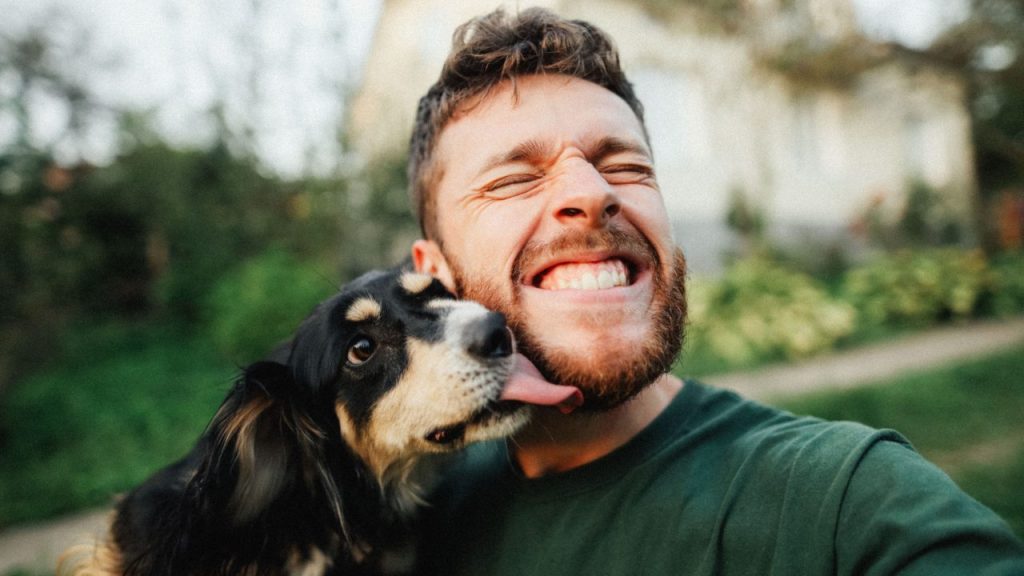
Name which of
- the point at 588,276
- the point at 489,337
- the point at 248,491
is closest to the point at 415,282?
the point at 489,337

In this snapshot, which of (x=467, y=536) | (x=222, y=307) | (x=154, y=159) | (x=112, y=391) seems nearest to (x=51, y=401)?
(x=112, y=391)

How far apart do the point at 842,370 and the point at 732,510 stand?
21.9ft

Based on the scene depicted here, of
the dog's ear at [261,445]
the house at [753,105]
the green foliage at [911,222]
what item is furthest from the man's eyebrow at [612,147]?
the green foliage at [911,222]

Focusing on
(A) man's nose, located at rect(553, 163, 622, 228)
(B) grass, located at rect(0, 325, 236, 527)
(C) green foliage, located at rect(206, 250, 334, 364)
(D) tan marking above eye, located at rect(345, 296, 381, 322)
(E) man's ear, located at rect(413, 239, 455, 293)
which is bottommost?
(B) grass, located at rect(0, 325, 236, 527)

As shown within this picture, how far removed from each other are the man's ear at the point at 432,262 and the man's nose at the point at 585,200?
640 millimetres

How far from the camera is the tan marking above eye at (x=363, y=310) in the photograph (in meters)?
2.17

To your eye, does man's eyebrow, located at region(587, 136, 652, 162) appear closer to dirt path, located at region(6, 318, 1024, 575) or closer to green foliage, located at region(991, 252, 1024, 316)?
dirt path, located at region(6, 318, 1024, 575)

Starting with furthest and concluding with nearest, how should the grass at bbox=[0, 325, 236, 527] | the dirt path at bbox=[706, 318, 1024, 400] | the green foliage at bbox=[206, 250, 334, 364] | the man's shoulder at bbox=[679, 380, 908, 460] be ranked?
the green foliage at bbox=[206, 250, 334, 364], the dirt path at bbox=[706, 318, 1024, 400], the grass at bbox=[0, 325, 236, 527], the man's shoulder at bbox=[679, 380, 908, 460]

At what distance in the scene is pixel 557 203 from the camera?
178 cm

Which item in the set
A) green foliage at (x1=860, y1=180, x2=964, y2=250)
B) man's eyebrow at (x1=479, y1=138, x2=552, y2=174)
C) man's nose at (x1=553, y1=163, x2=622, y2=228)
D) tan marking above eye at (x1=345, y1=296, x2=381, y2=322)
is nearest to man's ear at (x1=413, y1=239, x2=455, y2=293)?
tan marking above eye at (x1=345, y1=296, x2=381, y2=322)

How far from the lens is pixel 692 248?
1380cm

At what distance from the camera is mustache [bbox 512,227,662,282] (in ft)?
5.79

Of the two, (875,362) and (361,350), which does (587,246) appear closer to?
(361,350)

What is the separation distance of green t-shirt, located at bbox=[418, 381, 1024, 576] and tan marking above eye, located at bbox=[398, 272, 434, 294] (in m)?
0.71
